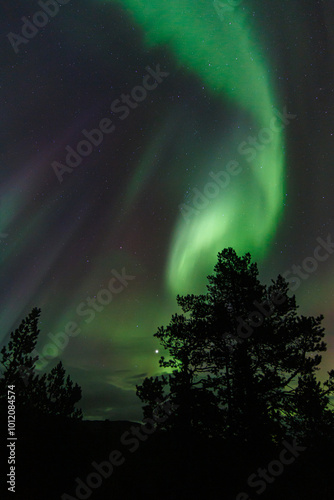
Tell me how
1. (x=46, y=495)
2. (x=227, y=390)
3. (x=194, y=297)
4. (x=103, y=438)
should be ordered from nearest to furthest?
(x=46, y=495)
(x=227, y=390)
(x=103, y=438)
(x=194, y=297)

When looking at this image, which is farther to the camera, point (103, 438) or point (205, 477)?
point (103, 438)

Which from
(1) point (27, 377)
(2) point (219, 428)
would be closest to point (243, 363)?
(2) point (219, 428)

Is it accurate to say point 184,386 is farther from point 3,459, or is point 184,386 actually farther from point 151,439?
point 3,459

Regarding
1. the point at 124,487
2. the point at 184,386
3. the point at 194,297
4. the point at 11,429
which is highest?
the point at 194,297

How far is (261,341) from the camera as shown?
46.9ft

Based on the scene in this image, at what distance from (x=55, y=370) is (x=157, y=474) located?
18.3m

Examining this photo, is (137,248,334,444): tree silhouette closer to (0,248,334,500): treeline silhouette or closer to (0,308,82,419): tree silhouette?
(0,248,334,500): treeline silhouette

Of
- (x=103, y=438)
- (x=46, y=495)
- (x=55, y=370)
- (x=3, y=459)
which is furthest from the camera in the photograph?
(x=55, y=370)

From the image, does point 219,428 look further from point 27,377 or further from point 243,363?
point 27,377

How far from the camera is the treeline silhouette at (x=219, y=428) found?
11.3 meters

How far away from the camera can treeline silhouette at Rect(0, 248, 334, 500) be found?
1130cm

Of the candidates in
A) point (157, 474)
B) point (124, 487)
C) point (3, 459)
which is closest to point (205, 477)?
point (157, 474)

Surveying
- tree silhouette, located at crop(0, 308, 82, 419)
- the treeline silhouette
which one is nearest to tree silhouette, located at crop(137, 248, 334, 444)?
the treeline silhouette

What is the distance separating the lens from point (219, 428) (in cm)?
1319
